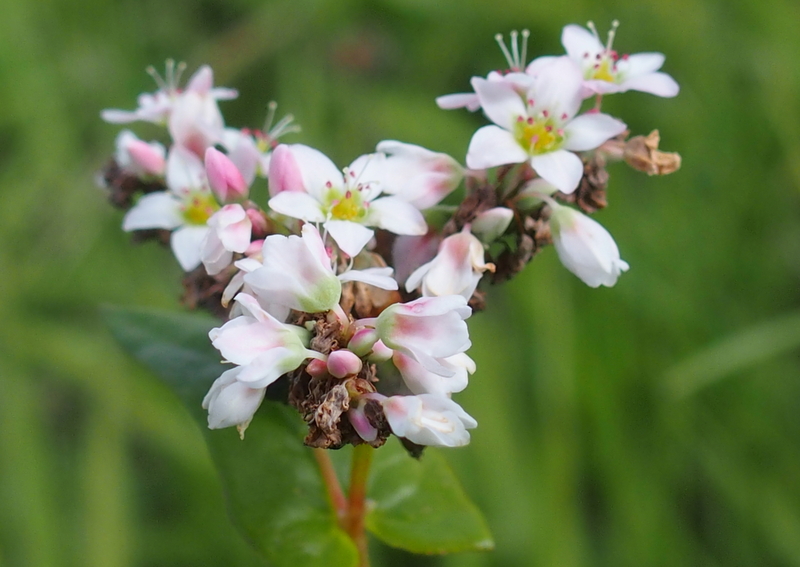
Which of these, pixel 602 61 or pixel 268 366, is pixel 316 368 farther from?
pixel 602 61

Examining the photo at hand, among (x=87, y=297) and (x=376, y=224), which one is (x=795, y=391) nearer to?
(x=376, y=224)

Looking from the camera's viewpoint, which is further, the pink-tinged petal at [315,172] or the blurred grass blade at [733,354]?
the blurred grass blade at [733,354]

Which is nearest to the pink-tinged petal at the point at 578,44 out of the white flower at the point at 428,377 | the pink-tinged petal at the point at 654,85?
the pink-tinged petal at the point at 654,85

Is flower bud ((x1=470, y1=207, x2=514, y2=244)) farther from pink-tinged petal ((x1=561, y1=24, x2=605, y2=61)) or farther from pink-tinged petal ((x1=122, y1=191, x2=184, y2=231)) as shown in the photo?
pink-tinged petal ((x1=122, y1=191, x2=184, y2=231))

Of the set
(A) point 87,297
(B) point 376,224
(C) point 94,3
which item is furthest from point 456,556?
(C) point 94,3

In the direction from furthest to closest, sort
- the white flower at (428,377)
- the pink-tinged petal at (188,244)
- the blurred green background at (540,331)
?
the blurred green background at (540,331) < the pink-tinged petal at (188,244) < the white flower at (428,377)

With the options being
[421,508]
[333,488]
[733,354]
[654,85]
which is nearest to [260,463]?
[333,488]

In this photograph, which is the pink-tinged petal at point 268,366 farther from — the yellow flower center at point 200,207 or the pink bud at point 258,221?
the yellow flower center at point 200,207
